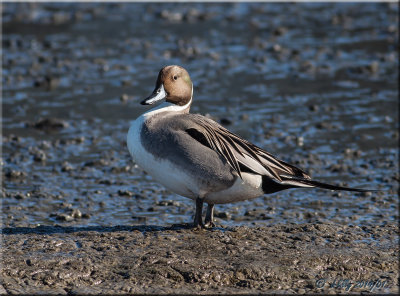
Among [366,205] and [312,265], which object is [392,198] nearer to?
[366,205]

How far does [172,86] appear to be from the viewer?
6008 mm

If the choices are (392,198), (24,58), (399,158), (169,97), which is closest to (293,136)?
(399,158)

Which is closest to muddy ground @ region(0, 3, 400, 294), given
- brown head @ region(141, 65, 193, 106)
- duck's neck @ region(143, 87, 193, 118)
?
duck's neck @ region(143, 87, 193, 118)

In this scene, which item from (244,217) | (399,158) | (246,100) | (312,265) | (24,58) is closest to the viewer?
(312,265)

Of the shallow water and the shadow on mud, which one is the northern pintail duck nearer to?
the shadow on mud

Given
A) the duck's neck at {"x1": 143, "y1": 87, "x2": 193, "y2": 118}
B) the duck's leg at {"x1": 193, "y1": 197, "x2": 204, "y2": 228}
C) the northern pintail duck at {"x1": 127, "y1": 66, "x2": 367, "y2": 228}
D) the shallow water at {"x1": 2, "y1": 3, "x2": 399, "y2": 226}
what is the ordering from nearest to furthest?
1. the northern pintail duck at {"x1": 127, "y1": 66, "x2": 367, "y2": 228}
2. the duck's leg at {"x1": 193, "y1": 197, "x2": 204, "y2": 228}
3. the duck's neck at {"x1": 143, "y1": 87, "x2": 193, "y2": 118}
4. the shallow water at {"x1": 2, "y1": 3, "x2": 399, "y2": 226}

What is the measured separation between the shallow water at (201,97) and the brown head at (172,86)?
1130 millimetres

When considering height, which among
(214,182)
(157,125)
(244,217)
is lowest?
(244,217)

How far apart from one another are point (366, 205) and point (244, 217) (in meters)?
1.20

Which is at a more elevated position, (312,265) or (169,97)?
(169,97)

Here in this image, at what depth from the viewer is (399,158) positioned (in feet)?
26.3

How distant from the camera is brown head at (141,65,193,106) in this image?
19.6 ft

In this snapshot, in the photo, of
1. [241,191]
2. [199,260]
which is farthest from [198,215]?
[199,260]

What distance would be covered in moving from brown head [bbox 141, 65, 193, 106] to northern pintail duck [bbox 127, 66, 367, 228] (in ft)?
0.83
